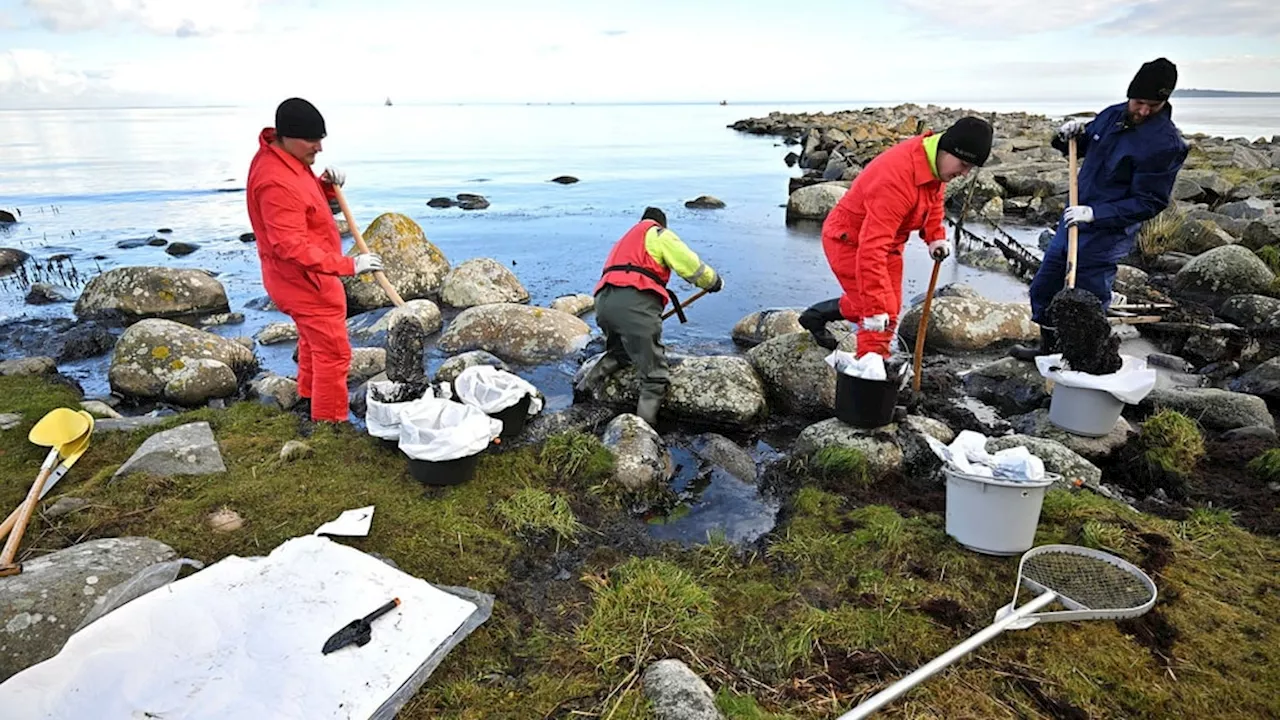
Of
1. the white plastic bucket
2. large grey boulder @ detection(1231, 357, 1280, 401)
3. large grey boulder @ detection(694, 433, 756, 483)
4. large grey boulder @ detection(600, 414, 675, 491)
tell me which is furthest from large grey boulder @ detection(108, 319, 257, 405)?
large grey boulder @ detection(1231, 357, 1280, 401)

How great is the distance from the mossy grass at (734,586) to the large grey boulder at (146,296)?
509cm

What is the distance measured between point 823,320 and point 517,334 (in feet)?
11.5

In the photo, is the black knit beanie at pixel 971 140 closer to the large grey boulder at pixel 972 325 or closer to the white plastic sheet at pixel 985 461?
the white plastic sheet at pixel 985 461

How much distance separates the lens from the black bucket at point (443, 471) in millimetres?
4449

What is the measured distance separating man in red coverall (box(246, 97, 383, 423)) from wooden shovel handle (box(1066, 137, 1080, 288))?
5.39 metres

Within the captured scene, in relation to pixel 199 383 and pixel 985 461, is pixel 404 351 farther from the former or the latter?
pixel 985 461

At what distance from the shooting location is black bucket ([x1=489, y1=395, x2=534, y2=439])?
5.16 meters

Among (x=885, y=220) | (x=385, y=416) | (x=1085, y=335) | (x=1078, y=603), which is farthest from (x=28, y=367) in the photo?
(x=1085, y=335)

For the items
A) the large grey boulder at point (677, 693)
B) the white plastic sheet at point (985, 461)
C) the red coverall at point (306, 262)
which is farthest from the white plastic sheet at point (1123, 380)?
the red coverall at point (306, 262)

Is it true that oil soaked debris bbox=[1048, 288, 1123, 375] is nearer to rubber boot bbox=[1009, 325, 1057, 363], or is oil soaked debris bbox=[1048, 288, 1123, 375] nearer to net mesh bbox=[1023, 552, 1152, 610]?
rubber boot bbox=[1009, 325, 1057, 363]

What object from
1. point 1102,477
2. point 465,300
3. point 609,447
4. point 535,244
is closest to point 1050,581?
point 1102,477

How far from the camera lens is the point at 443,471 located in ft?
14.7

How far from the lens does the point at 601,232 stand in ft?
50.8

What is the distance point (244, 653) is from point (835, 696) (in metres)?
2.46
